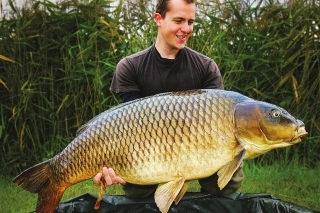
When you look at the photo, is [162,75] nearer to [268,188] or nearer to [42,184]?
[42,184]

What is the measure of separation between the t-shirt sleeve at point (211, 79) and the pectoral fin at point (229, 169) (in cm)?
63

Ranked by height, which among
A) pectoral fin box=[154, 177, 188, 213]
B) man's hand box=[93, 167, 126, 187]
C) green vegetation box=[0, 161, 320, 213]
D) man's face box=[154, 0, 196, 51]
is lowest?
green vegetation box=[0, 161, 320, 213]

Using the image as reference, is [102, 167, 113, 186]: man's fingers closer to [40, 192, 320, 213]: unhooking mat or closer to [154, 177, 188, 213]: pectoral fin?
[154, 177, 188, 213]: pectoral fin

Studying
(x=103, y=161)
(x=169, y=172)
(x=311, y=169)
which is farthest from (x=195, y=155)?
(x=311, y=169)

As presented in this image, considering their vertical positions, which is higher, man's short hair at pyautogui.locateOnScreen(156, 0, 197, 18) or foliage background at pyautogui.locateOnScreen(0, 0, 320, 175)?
man's short hair at pyautogui.locateOnScreen(156, 0, 197, 18)

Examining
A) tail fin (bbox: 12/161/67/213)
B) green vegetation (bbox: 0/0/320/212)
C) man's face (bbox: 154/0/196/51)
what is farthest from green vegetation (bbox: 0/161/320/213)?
man's face (bbox: 154/0/196/51)

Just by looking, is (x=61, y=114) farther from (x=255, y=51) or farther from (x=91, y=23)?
(x=255, y=51)

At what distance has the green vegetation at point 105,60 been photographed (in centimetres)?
348

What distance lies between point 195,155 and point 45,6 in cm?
234

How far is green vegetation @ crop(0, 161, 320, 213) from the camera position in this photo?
114 inches

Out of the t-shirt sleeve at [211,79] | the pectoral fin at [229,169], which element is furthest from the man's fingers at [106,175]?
the t-shirt sleeve at [211,79]

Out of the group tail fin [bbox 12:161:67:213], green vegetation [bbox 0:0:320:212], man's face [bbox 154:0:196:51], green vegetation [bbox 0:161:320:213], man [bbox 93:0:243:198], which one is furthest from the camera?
green vegetation [bbox 0:0:320:212]

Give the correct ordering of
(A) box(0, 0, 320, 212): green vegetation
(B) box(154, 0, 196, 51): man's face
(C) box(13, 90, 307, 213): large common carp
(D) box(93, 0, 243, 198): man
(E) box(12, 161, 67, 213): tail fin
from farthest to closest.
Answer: (A) box(0, 0, 320, 212): green vegetation, (D) box(93, 0, 243, 198): man, (B) box(154, 0, 196, 51): man's face, (E) box(12, 161, 67, 213): tail fin, (C) box(13, 90, 307, 213): large common carp

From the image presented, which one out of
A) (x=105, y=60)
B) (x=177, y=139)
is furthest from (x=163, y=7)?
(x=105, y=60)
